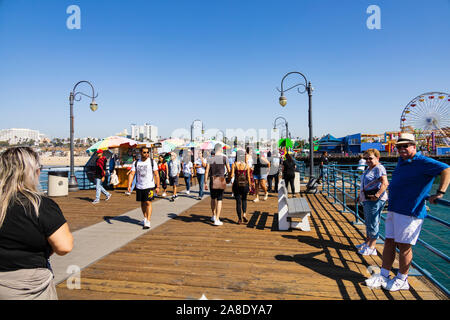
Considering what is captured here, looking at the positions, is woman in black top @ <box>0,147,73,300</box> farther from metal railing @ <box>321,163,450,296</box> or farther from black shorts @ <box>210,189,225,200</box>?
black shorts @ <box>210,189,225,200</box>

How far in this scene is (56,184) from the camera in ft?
35.0

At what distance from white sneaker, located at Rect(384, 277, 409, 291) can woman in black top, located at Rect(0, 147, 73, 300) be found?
3.58 meters

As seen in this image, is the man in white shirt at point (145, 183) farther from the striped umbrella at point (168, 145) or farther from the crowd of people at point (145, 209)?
the striped umbrella at point (168, 145)

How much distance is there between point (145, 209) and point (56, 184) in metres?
6.85

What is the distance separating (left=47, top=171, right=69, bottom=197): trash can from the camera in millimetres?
10625

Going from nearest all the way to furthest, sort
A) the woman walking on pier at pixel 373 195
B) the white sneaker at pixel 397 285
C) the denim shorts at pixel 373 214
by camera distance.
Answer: the white sneaker at pixel 397 285 < the woman walking on pier at pixel 373 195 < the denim shorts at pixel 373 214

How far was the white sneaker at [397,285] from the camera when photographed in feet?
10.5

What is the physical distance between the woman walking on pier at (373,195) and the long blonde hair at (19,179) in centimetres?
432

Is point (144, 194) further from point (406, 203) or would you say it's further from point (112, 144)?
point (112, 144)

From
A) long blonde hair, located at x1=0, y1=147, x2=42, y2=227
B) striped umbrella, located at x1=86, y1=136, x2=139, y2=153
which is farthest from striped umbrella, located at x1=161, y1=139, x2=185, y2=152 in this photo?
long blonde hair, located at x1=0, y1=147, x2=42, y2=227

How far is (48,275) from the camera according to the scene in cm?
184

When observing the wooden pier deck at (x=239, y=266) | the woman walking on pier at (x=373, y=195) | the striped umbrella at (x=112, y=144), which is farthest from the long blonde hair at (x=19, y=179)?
the striped umbrella at (x=112, y=144)

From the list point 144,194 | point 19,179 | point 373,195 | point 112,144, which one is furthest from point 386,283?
point 112,144
